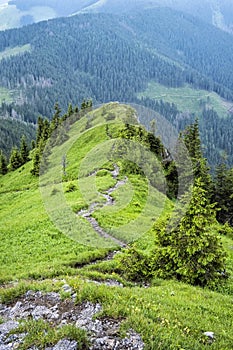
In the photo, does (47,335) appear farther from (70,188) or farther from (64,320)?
(70,188)

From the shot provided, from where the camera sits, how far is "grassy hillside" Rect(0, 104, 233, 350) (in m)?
12.8

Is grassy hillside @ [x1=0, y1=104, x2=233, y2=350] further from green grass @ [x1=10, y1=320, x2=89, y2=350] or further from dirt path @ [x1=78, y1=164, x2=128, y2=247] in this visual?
dirt path @ [x1=78, y1=164, x2=128, y2=247]

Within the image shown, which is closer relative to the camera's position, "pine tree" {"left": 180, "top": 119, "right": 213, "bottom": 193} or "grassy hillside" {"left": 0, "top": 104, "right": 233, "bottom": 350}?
"grassy hillside" {"left": 0, "top": 104, "right": 233, "bottom": 350}

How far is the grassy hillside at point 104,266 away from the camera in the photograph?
12836mm

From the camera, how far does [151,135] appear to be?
6581cm

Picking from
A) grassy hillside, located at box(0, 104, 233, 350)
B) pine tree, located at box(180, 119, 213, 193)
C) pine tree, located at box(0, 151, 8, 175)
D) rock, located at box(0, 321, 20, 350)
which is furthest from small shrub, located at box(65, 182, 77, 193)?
pine tree, located at box(0, 151, 8, 175)

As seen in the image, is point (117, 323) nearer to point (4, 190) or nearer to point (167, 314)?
point (167, 314)

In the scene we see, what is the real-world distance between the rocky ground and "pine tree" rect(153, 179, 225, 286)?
22.4ft

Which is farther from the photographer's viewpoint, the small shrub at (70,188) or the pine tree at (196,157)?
the pine tree at (196,157)

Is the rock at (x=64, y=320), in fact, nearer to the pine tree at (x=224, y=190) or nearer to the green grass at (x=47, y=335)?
the green grass at (x=47, y=335)

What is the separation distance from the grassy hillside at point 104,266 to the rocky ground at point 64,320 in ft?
1.19

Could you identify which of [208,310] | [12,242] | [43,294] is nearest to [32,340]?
[43,294]

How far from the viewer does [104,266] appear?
23.4 m

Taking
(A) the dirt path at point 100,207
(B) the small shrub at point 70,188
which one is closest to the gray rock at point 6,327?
(A) the dirt path at point 100,207
